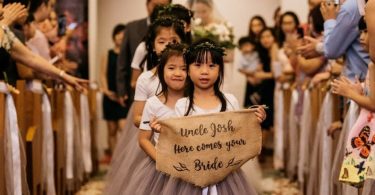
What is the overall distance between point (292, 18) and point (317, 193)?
3462 mm

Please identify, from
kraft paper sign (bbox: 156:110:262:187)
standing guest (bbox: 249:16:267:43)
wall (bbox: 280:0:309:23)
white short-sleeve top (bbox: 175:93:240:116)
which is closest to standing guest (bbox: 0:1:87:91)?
white short-sleeve top (bbox: 175:93:240:116)

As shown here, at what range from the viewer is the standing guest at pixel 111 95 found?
9281 millimetres

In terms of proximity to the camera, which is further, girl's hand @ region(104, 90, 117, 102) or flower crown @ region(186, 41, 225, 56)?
girl's hand @ region(104, 90, 117, 102)

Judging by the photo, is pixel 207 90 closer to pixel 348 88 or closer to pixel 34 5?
pixel 348 88

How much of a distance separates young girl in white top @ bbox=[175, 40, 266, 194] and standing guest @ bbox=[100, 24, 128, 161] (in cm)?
541

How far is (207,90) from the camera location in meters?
3.58

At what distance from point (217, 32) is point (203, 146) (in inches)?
164

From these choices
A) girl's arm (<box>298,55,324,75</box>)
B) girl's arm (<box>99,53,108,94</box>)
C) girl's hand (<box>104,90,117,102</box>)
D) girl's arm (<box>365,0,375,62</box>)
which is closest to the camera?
girl's arm (<box>365,0,375,62</box>)

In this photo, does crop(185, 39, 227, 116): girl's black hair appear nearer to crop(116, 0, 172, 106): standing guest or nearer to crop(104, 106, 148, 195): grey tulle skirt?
crop(104, 106, 148, 195): grey tulle skirt

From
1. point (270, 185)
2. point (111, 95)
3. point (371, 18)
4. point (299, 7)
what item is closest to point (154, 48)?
point (371, 18)

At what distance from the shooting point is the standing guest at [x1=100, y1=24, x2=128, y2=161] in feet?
30.5

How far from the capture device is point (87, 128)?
7.39 m

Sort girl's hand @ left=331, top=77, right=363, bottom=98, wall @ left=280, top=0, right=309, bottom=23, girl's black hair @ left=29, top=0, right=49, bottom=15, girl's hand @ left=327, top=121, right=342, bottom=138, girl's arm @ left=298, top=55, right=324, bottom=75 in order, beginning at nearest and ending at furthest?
girl's hand @ left=331, top=77, right=363, bottom=98 → girl's hand @ left=327, top=121, right=342, bottom=138 → girl's black hair @ left=29, top=0, right=49, bottom=15 → girl's arm @ left=298, top=55, right=324, bottom=75 → wall @ left=280, top=0, right=309, bottom=23

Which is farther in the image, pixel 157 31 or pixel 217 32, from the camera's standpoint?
pixel 217 32
